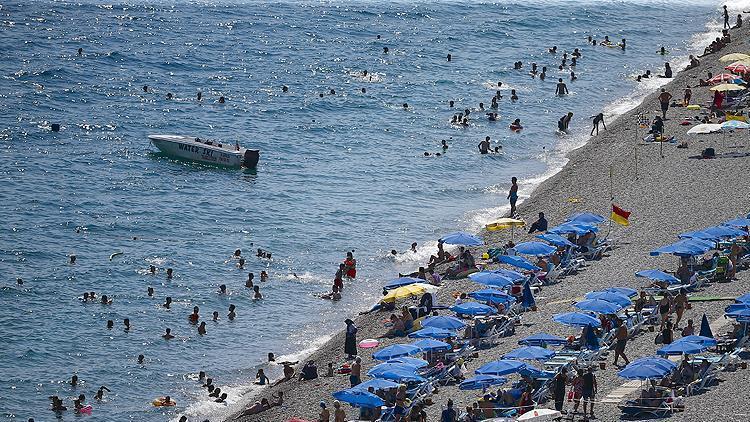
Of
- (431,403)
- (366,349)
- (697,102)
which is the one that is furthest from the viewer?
(697,102)

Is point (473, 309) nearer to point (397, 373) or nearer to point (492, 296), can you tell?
point (492, 296)

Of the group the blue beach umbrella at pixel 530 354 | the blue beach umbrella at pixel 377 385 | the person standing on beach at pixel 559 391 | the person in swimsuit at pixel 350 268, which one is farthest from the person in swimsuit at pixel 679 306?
the person in swimsuit at pixel 350 268

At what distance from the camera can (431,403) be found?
28.9 metres

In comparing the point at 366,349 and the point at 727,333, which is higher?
the point at 727,333

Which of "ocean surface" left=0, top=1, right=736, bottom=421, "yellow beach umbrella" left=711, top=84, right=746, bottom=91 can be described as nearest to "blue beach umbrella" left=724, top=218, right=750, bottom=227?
"ocean surface" left=0, top=1, right=736, bottom=421

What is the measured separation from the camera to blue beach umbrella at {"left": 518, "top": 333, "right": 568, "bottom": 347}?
99.0ft

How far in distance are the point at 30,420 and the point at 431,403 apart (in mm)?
9827

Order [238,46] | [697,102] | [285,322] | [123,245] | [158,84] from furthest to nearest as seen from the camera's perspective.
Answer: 1. [238,46]
2. [158,84]
3. [697,102]
4. [123,245]
5. [285,322]

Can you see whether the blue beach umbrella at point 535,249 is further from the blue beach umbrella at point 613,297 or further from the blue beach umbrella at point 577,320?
the blue beach umbrella at point 577,320

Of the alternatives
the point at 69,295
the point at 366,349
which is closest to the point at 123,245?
the point at 69,295

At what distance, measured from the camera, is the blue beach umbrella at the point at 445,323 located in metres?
32.1

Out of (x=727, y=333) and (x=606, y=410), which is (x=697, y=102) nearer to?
(x=727, y=333)

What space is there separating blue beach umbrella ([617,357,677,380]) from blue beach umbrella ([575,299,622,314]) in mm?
4272

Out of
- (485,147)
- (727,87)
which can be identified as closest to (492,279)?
(727,87)
